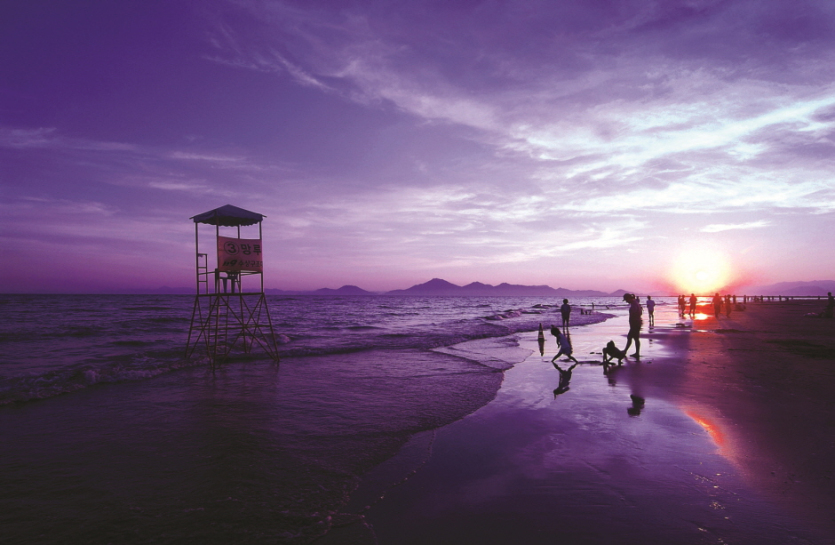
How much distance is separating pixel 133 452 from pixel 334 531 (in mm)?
4893

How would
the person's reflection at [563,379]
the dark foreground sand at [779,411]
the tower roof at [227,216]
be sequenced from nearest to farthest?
the dark foreground sand at [779,411], the person's reflection at [563,379], the tower roof at [227,216]

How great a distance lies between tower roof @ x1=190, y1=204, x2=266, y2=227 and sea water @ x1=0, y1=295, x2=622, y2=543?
236 inches

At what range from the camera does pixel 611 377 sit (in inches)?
474

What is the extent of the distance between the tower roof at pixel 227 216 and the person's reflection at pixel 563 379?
1279 centimetres

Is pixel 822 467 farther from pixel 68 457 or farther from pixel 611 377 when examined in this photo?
pixel 68 457

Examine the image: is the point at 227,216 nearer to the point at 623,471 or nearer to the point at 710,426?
the point at 623,471

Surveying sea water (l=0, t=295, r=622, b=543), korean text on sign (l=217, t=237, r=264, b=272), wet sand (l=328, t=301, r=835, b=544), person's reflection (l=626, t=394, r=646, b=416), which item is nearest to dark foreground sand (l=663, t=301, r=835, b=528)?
wet sand (l=328, t=301, r=835, b=544)

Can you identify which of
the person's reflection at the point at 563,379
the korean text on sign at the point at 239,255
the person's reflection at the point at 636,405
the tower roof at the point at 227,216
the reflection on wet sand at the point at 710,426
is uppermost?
the tower roof at the point at 227,216

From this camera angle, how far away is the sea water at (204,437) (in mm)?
4805

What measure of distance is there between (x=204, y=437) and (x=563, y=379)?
9.69 m

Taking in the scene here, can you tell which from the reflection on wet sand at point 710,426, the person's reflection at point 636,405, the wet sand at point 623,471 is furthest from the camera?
the person's reflection at point 636,405

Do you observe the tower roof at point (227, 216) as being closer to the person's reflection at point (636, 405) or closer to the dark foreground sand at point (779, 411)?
the person's reflection at point (636, 405)

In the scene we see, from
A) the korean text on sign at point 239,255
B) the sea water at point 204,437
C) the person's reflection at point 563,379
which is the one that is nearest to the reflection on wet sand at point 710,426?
the person's reflection at point 563,379

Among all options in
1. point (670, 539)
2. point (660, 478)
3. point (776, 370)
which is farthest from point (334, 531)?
point (776, 370)
